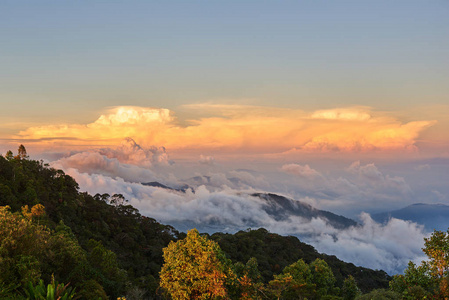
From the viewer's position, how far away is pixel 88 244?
42938 millimetres

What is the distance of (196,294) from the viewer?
2295 cm

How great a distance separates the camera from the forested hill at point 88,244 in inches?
957

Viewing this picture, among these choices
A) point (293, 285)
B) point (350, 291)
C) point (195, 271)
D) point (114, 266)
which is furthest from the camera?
point (350, 291)

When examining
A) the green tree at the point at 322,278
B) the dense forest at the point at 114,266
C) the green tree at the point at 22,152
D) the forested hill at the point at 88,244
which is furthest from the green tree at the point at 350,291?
the green tree at the point at 22,152

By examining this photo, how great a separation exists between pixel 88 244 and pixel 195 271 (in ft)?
85.2

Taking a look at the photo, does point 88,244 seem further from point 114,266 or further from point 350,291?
point 350,291

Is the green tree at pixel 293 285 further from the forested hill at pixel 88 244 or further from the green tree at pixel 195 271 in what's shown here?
the forested hill at pixel 88 244

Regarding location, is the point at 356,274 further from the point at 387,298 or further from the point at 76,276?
the point at 76,276

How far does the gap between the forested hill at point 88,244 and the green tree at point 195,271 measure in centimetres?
486

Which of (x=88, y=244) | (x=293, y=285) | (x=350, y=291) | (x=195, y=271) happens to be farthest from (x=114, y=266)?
(x=350, y=291)

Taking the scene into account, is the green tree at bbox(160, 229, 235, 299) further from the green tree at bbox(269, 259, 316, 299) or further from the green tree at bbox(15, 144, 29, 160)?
the green tree at bbox(15, 144, 29, 160)

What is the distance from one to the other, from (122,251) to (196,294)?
4402 centimetres

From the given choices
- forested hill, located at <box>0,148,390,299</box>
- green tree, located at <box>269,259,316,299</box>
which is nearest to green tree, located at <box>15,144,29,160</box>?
forested hill, located at <box>0,148,390,299</box>

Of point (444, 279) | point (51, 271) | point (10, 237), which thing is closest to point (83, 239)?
point (51, 271)
